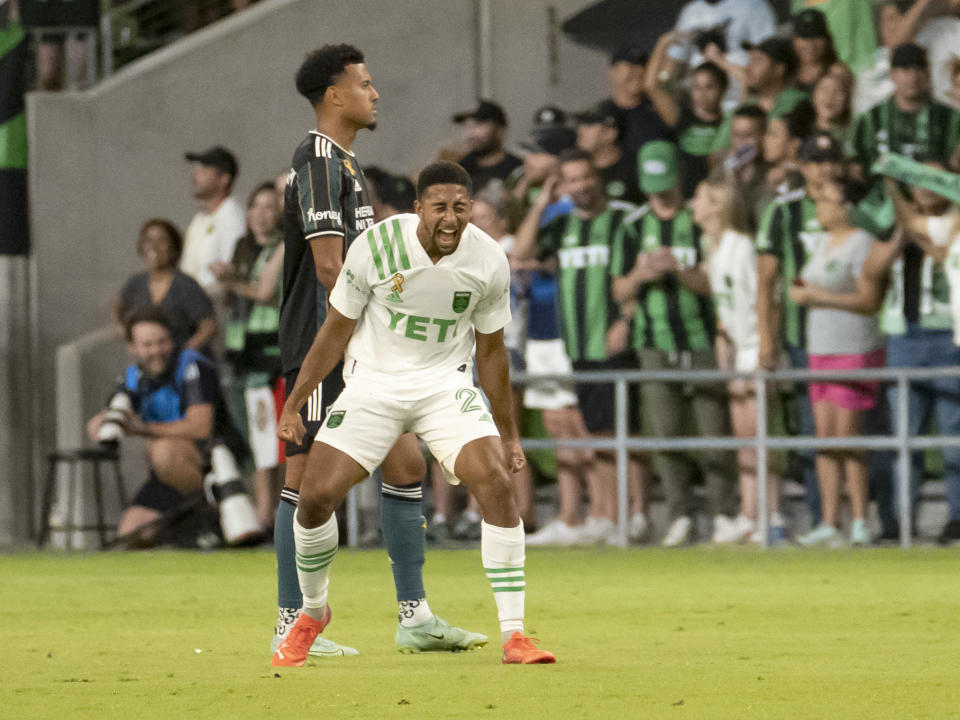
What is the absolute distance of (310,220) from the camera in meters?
6.99

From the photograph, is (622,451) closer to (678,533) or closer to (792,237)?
(678,533)

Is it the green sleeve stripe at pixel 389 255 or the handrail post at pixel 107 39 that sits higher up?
the handrail post at pixel 107 39

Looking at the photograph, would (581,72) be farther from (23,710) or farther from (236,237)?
(23,710)

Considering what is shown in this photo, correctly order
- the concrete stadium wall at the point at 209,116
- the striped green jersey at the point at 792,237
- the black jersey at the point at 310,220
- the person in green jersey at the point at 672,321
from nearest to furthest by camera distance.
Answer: the black jersey at the point at 310,220, the striped green jersey at the point at 792,237, the person in green jersey at the point at 672,321, the concrete stadium wall at the point at 209,116

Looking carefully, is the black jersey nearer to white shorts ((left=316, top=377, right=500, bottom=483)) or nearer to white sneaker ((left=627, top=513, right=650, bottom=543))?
white shorts ((left=316, top=377, right=500, bottom=483))

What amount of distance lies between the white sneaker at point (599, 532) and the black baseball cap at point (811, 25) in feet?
11.7

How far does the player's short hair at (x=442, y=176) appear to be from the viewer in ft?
21.6

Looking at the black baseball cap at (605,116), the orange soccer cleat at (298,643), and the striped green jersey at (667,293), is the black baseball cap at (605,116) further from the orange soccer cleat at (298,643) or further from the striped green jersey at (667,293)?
the orange soccer cleat at (298,643)

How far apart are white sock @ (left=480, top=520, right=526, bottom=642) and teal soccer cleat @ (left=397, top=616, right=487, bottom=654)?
0.60m

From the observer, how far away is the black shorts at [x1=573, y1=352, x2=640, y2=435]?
44.4ft

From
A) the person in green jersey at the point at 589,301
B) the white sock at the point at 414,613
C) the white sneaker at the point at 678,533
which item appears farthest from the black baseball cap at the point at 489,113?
the white sock at the point at 414,613

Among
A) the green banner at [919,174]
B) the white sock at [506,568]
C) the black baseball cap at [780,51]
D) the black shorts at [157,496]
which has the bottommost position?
the black shorts at [157,496]

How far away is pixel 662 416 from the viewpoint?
13438 millimetres

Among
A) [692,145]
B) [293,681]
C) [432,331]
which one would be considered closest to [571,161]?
[692,145]
